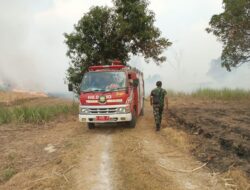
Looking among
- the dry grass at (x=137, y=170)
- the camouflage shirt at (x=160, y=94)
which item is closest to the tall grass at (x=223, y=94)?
the camouflage shirt at (x=160, y=94)

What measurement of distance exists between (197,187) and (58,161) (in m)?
4.20

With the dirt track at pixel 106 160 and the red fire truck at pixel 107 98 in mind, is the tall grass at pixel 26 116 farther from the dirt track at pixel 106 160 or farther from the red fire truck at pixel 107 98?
the red fire truck at pixel 107 98

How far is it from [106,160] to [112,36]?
16.1m

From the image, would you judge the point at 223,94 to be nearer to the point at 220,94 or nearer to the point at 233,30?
the point at 220,94

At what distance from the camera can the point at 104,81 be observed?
1534 cm

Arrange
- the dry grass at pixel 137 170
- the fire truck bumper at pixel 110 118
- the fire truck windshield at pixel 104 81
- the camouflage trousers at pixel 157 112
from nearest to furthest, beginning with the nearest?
the dry grass at pixel 137 170 → the fire truck bumper at pixel 110 118 → the camouflage trousers at pixel 157 112 → the fire truck windshield at pixel 104 81

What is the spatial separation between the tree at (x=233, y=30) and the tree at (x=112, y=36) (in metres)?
4.70

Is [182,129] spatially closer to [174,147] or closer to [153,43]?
[174,147]

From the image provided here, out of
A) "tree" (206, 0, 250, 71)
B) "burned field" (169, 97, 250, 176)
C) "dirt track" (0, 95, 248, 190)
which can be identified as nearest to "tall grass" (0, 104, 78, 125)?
"dirt track" (0, 95, 248, 190)

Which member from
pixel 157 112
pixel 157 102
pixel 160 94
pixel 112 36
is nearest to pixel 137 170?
pixel 157 112

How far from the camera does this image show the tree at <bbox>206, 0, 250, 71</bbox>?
1005 inches

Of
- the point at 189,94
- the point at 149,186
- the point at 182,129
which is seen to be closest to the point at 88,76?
the point at 182,129

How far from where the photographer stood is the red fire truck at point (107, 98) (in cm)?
1463

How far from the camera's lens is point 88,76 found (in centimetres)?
1572
